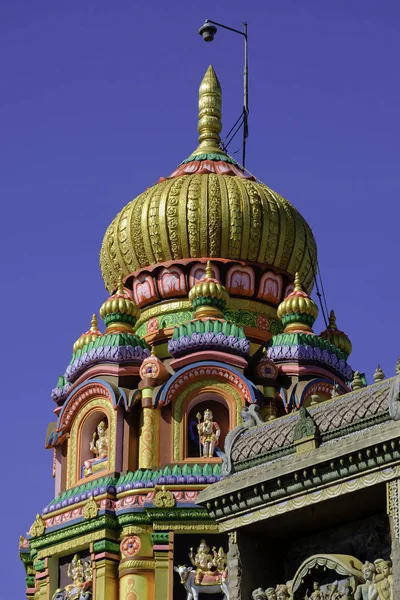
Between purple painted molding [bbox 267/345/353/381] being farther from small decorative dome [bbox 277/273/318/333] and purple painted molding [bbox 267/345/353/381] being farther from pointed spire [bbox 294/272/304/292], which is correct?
pointed spire [bbox 294/272/304/292]

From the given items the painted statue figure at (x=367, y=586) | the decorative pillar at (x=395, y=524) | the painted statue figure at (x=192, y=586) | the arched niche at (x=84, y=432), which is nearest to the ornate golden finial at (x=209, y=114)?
the arched niche at (x=84, y=432)

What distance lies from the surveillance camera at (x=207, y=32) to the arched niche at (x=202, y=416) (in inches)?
316

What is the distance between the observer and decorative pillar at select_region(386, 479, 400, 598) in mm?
20484

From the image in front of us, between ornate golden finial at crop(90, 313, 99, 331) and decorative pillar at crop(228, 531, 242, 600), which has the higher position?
ornate golden finial at crop(90, 313, 99, 331)

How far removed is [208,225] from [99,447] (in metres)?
5.03

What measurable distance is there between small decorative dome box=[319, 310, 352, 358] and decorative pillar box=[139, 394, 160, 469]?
4.50m

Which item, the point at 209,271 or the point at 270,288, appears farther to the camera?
the point at 270,288

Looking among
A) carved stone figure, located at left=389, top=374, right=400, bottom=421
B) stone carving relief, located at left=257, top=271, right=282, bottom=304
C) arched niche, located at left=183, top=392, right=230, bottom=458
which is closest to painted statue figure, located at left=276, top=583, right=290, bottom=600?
carved stone figure, located at left=389, top=374, right=400, bottom=421

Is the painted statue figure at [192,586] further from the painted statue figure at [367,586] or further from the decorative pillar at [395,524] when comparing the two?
the decorative pillar at [395,524]

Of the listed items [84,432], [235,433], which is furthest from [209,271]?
[235,433]

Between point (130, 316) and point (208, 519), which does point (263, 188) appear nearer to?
point (130, 316)

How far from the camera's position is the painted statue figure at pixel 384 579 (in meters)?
20.8

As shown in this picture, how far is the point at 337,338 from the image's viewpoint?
111ft

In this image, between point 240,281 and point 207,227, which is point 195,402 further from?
point 207,227
